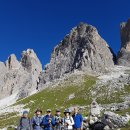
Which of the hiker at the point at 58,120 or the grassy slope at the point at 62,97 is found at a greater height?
the grassy slope at the point at 62,97

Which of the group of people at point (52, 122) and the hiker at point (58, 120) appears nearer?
the group of people at point (52, 122)

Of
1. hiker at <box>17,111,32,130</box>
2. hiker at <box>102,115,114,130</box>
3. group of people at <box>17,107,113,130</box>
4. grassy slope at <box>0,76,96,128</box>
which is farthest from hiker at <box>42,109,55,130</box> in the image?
grassy slope at <box>0,76,96,128</box>

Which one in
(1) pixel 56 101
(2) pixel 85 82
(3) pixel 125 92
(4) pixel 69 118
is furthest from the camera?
(2) pixel 85 82

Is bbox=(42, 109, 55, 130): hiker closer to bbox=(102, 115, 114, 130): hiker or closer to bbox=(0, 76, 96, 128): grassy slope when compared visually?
bbox=(102, 115, 114, 130): hiker

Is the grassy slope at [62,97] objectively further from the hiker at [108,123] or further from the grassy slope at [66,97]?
the hiker at [108,123]

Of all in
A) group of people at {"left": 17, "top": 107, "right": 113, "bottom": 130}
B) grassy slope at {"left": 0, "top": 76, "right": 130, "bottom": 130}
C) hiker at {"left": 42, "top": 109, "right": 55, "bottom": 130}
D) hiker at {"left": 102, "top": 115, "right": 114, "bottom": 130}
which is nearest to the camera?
group of people at {"left": 17, "top": 107, "right": 113, "bottom": 130}

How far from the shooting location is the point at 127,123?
4212 centimetres

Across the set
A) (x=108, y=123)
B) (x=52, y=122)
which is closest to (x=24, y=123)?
(x=52, y=122)

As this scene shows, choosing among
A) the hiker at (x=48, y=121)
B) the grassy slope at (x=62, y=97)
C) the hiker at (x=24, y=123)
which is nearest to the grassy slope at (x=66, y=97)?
the grassy slope at (x=62, y=97)

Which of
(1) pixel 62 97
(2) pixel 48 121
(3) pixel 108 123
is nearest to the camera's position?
(2) pixel 48 121

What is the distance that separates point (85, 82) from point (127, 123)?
115516 millimetres

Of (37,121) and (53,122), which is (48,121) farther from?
(37,121)

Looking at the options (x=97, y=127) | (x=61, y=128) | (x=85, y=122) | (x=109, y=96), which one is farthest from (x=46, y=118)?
(x=109, y=96)

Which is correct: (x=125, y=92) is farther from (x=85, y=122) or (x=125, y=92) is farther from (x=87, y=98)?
(x=85, y=122)
